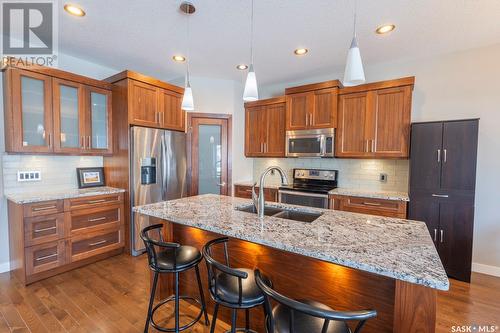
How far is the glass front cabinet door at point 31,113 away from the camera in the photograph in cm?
254

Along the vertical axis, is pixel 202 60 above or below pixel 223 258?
above

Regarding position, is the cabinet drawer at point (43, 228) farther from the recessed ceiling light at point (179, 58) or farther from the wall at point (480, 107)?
the wall at point (480, 107)

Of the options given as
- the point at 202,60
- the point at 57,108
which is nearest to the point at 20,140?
the point at 57,108

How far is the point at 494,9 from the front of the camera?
83.0 inches

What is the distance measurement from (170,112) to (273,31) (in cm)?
198

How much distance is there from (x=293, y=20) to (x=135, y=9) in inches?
58.2

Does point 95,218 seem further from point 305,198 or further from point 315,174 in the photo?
point 315,174

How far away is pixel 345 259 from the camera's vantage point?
1102mm

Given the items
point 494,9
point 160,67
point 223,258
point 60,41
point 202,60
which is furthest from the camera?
point 160,67

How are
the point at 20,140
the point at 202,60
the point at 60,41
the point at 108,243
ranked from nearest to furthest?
the point at 20,140, the point at 60,41, the point at 108,243, the point at 202,60

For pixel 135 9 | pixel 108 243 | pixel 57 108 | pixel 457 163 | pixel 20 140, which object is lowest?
pixel 108 243

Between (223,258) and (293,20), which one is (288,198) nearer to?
(223,258)

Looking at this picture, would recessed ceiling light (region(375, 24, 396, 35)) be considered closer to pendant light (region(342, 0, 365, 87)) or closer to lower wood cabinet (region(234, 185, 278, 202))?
pendant light (region(342, 0, 365, 87))

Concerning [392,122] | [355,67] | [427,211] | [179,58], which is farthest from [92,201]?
[427,211]
